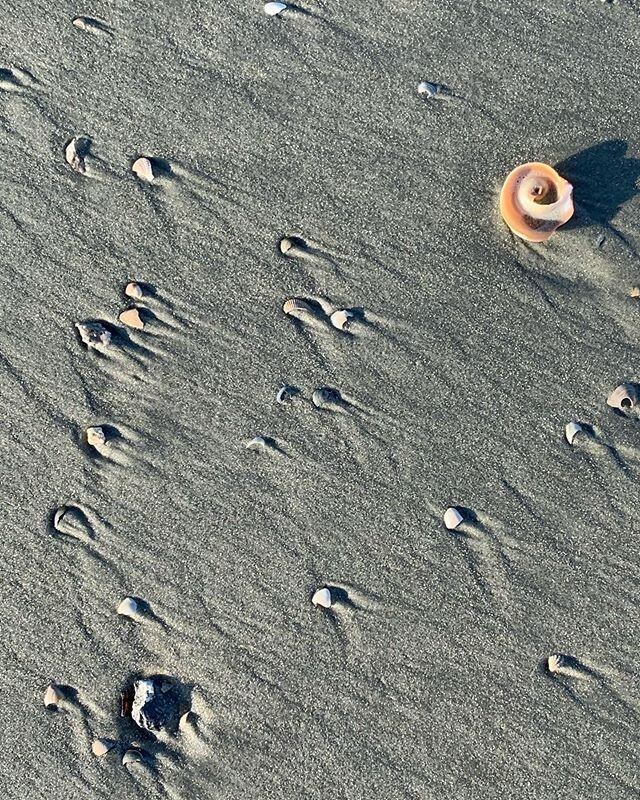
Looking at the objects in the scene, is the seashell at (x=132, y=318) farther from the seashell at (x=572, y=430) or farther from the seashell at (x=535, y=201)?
the seashell at (x=572, y=430)

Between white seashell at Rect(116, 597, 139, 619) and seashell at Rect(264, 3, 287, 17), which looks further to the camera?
seashell at Rect(264, 3, 287, 17)

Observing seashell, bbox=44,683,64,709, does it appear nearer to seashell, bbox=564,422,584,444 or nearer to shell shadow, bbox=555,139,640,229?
seashell, bbox=564,422,584,444

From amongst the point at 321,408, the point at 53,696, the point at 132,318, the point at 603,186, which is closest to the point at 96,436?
the point at 132,318

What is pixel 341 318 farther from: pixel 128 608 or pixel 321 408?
pixel 128 608

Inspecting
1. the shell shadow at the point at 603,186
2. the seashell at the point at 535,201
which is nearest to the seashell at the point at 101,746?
the seashell at the point at 535,201

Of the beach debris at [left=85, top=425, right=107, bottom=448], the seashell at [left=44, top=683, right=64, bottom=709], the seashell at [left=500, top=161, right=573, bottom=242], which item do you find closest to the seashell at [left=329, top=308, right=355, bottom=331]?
the seashell at [left=500, top=161, right=573, bottom=242]

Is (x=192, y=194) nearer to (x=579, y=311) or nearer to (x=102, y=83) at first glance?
(x=102, y=83)
